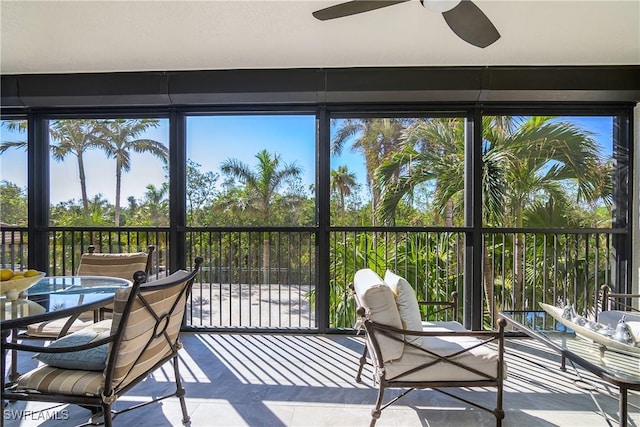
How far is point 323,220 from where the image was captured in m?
3.26

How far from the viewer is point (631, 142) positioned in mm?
3197

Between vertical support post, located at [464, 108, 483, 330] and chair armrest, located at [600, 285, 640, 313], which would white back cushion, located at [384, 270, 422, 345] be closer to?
vertical support post, located at [464, 108, 483, 330]

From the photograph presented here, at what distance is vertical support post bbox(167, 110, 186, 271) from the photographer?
11.0 ft

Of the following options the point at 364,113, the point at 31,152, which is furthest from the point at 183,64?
the point at 31,152

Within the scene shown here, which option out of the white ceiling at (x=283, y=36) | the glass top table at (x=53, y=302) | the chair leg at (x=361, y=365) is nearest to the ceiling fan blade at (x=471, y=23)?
the white ceiling at (x=283, y=36)

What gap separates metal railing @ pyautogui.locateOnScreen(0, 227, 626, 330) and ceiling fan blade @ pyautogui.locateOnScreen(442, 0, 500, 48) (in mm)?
1810

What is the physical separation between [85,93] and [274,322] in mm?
2975

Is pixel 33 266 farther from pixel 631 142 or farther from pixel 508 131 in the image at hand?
pixel 631 142

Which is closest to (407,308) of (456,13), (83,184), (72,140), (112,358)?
(112,358)

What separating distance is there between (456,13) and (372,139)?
58.8 inches

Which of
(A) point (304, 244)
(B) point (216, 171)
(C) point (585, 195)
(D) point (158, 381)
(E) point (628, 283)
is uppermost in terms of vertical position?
(B) point (216, 171)

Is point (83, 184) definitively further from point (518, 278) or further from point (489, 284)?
point (518, 278)

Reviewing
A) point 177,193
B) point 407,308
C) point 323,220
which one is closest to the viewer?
point 407,308

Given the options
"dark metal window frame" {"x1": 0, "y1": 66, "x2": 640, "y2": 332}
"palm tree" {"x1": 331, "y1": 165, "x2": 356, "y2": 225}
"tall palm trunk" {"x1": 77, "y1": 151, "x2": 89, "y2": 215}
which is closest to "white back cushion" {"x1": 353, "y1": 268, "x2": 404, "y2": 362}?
"dark metal window frame" {"x1": 0, "y1": 66, "x2": 640, "y2": 332}
